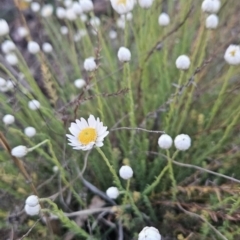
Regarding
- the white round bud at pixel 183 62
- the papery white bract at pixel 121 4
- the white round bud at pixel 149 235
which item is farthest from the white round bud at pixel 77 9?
the white round bud at pixel 149 235

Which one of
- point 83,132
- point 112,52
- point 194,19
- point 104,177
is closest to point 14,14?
point 112,52

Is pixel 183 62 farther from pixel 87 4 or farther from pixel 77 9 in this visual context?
pixel 77 9

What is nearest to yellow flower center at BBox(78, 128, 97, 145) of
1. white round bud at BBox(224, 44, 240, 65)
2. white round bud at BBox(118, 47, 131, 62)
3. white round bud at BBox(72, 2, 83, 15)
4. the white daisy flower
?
the white daisy flower

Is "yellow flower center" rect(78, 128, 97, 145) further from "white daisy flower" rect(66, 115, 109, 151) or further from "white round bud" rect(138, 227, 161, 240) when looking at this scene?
"white round bud" rect(138, 227, 161, 240)

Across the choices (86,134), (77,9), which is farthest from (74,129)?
(77,9)

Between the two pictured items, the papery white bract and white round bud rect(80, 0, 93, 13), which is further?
white round bud rect(80, 0, 93, 13)

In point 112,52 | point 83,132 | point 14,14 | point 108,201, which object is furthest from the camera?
point 14,14

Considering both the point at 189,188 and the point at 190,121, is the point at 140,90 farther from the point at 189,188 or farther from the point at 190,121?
the point at 189,188

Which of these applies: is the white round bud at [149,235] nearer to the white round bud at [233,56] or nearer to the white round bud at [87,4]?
the white round bud at [233,56]
